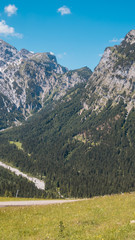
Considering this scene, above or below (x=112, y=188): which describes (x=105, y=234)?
above

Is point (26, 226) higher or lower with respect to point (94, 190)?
higher

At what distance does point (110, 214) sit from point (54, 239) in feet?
36.6

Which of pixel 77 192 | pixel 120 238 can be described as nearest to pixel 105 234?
pixel 120 238

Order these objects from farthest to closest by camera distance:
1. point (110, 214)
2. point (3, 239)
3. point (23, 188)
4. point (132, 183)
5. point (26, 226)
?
point (132, 183), point (23, 188), point (110, 214), point (26, 226), point (3, 239)

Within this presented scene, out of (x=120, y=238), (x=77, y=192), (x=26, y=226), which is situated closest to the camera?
(x=120, y=238)

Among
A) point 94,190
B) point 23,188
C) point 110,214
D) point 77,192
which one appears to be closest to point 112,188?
point 94,190

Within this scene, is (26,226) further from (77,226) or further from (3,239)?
(77,226)

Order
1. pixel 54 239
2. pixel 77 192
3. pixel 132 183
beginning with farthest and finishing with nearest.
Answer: pixel 132 183 < pixel 77 192 < pixel 54 239

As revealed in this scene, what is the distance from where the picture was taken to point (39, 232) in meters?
21.0

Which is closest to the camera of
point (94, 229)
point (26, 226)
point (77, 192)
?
point (94, 229)

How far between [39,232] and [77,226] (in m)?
4.03

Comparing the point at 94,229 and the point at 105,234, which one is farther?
the point at 94,229

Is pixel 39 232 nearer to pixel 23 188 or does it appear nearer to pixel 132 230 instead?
pixel 132 230

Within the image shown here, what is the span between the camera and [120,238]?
1714cm
